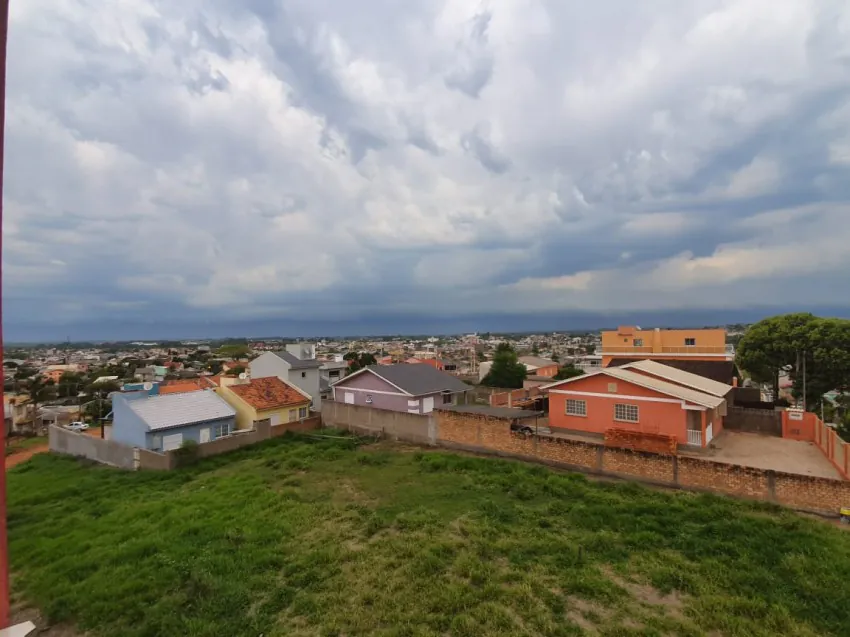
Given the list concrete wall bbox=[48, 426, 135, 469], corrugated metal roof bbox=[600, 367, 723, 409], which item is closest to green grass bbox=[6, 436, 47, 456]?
concrete wall bbox=[48, 426, 135, 469]

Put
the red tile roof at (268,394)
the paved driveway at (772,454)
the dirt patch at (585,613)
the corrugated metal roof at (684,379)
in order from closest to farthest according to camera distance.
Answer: the dirt patch at (585,613), the paved driveway at (772,454), the corrugated metal roof at (684,379), the red tile roof at (268,394)

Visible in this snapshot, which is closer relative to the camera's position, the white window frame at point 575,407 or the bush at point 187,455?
the bush at point 187,455

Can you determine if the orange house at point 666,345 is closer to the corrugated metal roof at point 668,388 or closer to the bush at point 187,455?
the corrugated metal roof at point 668,388

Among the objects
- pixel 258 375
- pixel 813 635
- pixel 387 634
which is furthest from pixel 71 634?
pixel 258 375

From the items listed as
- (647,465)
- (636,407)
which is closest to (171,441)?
(647,465)

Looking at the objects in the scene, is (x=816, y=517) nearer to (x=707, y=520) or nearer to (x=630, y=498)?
(x=707, y=520)

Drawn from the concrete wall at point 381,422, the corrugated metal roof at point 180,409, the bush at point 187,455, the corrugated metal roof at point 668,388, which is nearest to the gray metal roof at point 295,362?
the corrugated metal roof at point 180,409

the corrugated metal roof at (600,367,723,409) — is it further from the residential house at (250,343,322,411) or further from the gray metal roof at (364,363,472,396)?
the residential house at (250,343,322,411)
